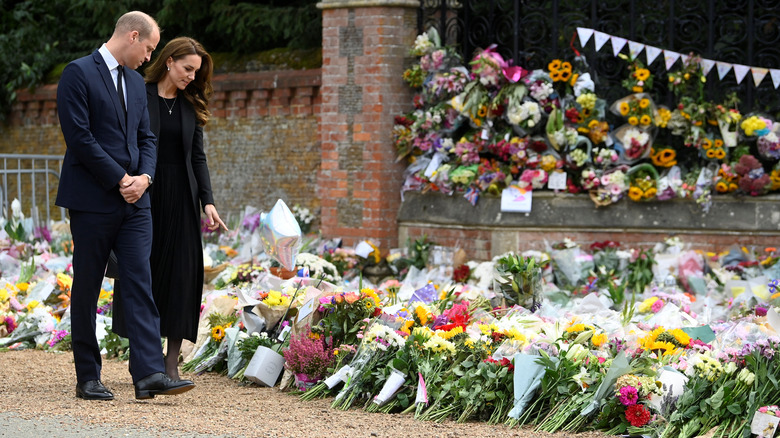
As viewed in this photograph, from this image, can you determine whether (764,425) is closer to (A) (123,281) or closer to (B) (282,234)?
(B) (282,234)

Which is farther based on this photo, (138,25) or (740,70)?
(740,70)

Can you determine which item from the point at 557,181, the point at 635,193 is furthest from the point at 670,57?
the point at 557,181

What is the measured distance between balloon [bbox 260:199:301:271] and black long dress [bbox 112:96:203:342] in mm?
561

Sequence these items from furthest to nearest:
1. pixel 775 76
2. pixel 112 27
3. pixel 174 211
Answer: pixel 112 27 < pixel 775 76 < pixel 174 211

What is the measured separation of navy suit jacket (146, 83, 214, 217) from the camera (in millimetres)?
5703

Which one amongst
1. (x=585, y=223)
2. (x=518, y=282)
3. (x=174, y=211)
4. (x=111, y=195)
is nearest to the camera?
(x=111, y=195)

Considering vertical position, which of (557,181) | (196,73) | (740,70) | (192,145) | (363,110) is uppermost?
(740,70)

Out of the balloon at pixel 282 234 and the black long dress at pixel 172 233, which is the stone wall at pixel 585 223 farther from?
the black long dress at pixel 172 233

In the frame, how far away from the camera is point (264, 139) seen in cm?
1230

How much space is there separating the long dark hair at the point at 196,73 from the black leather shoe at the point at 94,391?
1.48 m

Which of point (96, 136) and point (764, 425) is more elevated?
point (96, 136)

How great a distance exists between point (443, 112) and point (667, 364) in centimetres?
547

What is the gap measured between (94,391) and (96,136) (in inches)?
47.5

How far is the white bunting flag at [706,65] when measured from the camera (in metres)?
9.47
